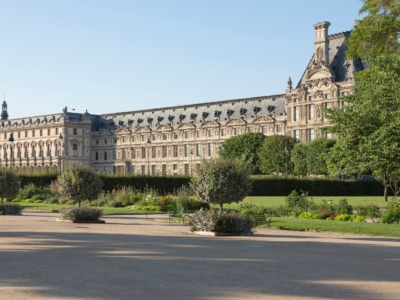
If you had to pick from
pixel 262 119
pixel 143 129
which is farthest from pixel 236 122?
pixel 143 129

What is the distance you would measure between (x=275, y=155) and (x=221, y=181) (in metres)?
61.6

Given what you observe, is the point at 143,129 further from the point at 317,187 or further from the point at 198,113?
the point at 317,187

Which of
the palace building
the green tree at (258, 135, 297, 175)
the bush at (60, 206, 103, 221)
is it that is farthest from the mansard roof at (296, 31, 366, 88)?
the bush at (60, 206, 103, 221)

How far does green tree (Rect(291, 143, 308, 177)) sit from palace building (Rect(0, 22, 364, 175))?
5.88 meters

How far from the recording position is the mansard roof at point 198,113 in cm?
10371

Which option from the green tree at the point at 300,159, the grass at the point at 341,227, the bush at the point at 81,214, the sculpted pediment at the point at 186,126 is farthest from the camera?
the sculpted pediment at the point at 186,126

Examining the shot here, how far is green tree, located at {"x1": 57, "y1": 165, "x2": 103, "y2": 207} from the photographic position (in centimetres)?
3147

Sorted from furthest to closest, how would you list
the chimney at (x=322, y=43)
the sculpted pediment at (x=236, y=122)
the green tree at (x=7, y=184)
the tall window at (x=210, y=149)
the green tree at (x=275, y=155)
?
the tall window at (x=210, y=149) → the sculpted pediment at (x=236, y=122) → the chimney at (x=322, y=43) → the green tree at (x=275, y=155) → the green tree at (x=7, y=184)

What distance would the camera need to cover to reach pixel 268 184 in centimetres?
6391

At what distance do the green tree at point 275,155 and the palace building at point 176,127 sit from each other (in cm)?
541

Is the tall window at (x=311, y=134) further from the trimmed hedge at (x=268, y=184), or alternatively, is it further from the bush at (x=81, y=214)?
the bush at (x=81, y=214)

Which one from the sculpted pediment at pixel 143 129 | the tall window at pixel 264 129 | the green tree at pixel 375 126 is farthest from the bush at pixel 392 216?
the sculpted pediment at pixel 143 129

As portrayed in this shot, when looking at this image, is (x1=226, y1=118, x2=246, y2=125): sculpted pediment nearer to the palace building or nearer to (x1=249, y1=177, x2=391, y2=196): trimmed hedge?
the palace building

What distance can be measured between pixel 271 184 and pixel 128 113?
67.7 meters
